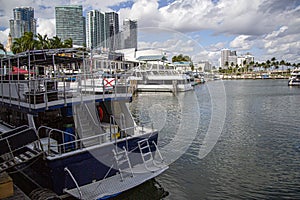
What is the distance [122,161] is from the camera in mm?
11156

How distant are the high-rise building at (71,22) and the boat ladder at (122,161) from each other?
55.2 m

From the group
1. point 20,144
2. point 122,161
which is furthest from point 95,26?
point 20,144

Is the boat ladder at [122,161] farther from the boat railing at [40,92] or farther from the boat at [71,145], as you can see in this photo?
the boat railing at [40,92]

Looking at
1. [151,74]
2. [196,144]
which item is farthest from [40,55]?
[151,74]

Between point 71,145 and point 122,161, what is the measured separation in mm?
2194

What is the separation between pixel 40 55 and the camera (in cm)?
1269

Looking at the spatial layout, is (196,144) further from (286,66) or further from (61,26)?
(286,66)

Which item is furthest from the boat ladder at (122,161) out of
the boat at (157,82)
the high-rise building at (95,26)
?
the boat at (157,82)

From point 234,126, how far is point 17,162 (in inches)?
751

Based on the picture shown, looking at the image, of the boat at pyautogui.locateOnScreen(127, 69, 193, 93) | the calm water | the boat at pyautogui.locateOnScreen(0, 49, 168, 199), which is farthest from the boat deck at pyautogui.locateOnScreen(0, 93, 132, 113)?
the boat at pyautogui.locateOnScreen(127, 69, 193, 93)

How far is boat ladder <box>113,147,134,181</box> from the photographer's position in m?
10.9

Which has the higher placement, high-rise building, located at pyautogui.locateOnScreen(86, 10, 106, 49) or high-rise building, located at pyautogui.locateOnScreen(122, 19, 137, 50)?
high-rise building, located at pyautogui.locateOnScreen(86, 10, 106, 49)

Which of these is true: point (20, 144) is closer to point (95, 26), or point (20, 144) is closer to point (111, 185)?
point (111, 185)

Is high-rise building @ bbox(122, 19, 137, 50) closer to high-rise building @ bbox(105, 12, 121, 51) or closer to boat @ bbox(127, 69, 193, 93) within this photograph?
Answer: high-rise building @ bbox(105, 12, 121, 51)
